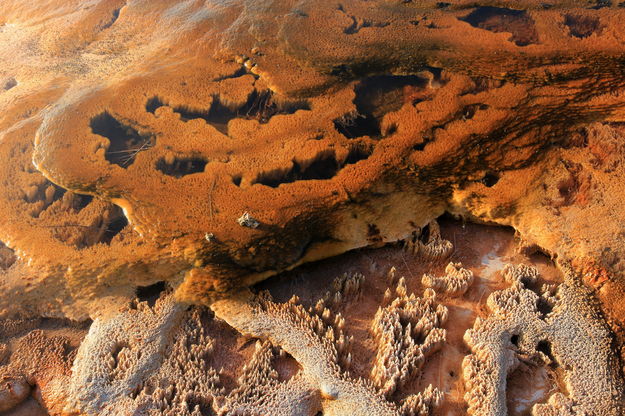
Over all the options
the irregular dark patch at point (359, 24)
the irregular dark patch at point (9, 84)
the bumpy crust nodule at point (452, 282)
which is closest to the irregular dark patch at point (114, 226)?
the bumpy crust nodule at point (452, 282)

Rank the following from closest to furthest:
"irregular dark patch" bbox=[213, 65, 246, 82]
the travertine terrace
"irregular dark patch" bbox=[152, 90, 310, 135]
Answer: the travertine terrace → "irregular dark patch" bbox=[152, 90, 310, 135] → "irregular dark patch" bbox=[213, 65, 246, 82]

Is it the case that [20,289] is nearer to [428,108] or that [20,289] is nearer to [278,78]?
[278,78]

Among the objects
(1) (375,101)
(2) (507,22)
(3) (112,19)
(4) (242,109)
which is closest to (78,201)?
(4) (242,109)

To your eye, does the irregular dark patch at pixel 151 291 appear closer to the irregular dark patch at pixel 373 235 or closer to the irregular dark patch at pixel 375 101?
the irregular dark patch at pixel 373 235

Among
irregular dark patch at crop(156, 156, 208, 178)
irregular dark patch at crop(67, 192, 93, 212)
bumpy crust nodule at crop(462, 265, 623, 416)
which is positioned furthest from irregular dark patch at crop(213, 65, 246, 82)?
bumpy crust nodule at crop(462, 265, 623, 416)

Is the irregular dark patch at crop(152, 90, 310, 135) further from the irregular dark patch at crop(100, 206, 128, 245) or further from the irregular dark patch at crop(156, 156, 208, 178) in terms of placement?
the irregular dark patch at crop(100, 206, 128, 245)

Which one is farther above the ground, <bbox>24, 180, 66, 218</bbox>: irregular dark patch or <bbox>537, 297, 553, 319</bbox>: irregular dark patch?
<bbox>24, 180, 66, 218</bbox>: irregular dark patch

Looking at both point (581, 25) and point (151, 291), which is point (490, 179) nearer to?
point (581, 25)
